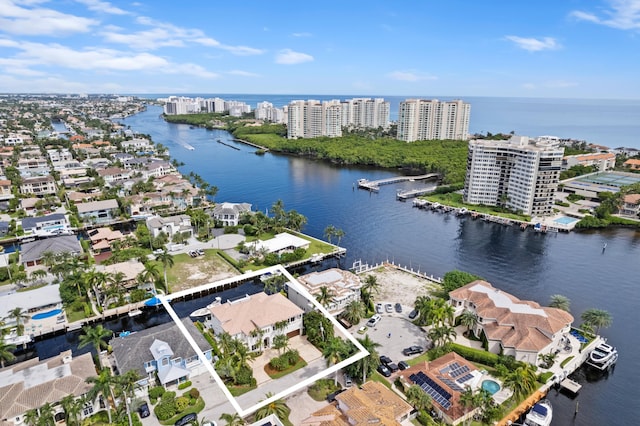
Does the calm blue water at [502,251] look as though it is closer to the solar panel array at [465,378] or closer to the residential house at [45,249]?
the solar panel array at [465,378]

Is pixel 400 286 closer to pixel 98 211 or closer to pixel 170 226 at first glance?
pixel 170 226

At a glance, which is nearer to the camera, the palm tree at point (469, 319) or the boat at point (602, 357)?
the boat at point (602, 357)

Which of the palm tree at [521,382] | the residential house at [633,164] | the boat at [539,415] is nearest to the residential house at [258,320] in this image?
the palm tree at [521,382]

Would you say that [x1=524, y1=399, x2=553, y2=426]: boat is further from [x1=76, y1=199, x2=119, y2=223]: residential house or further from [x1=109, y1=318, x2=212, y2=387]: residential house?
[x1=76, y1=199, x2=119, y2=223]: residential house

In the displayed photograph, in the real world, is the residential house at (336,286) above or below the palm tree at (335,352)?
below

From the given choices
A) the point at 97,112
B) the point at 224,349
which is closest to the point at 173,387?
the point at 224,349

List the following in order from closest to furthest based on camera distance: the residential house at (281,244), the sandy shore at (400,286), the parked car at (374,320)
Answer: the parked car at (374,320)
the sandy shore at (400,286)
the residential house at (281,244)

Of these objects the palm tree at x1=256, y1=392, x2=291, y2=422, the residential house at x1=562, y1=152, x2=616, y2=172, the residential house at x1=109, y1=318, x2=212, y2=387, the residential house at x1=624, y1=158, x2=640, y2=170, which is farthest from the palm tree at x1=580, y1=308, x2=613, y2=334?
the residential house at x1=624, y1=158, x2=640, y2=170

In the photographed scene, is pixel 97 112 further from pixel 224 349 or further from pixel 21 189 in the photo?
pixel 224 349
